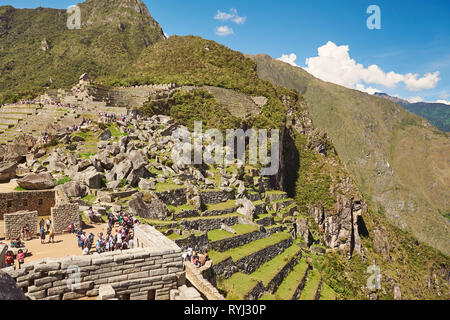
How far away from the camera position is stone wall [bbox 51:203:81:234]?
12891 millimetres

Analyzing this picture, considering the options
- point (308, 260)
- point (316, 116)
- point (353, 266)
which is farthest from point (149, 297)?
point (316, 116)

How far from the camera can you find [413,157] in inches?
7254

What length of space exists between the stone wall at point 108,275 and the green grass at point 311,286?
13622mm

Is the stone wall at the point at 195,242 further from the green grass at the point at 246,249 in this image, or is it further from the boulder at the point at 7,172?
the boulder at the point at 7,172

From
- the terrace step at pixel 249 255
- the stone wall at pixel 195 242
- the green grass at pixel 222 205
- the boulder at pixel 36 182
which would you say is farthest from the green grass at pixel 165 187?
the boulder at pixel 36 182

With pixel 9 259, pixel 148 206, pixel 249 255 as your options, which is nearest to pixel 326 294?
pixel 249 255

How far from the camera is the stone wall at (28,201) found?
1502 cm

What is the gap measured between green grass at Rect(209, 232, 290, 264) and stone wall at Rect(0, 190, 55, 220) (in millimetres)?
8946

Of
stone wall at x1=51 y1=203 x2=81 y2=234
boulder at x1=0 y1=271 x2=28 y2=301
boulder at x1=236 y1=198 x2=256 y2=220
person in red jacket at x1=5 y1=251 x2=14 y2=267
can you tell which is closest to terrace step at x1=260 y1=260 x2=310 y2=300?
boulder at x1=236 y1=198 x2=256 y2=220

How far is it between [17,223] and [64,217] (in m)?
1.66

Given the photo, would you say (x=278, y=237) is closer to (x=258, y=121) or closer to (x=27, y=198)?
(x=27, y=198)

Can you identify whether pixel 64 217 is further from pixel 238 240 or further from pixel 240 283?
pixel 238 240

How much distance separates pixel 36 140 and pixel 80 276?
25.0m

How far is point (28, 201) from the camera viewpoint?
15.6 m
